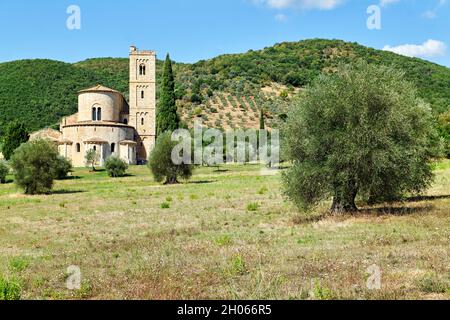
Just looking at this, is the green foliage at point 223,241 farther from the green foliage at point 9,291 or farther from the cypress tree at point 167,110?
the cypress tree at point 167,110

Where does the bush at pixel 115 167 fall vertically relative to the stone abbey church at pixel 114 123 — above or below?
below

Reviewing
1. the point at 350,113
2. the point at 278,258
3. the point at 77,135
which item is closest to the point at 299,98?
the point at 350,113

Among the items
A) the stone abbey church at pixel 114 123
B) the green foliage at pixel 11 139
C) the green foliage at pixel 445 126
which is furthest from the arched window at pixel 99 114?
the green foliage at pixel 445 126

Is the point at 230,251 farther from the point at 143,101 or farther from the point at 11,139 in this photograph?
the point at 143,101

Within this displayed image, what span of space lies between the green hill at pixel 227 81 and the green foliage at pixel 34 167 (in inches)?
2312

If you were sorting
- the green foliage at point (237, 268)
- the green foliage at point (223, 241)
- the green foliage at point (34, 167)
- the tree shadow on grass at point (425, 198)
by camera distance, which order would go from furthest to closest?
the green foliage at point (34, 167)
the tree shadow on grass at point (425, 198)
the green foliage at point (223, 241)
the green foliage at point (237, 268)

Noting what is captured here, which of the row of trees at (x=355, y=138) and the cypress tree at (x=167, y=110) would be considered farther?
the cypress tree at (x=167, y=110)

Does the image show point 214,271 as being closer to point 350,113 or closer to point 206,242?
point 206,242

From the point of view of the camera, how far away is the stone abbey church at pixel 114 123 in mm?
74375

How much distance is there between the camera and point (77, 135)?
2945 inches

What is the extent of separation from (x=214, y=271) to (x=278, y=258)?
1.98 meters

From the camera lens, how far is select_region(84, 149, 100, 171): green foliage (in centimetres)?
6681

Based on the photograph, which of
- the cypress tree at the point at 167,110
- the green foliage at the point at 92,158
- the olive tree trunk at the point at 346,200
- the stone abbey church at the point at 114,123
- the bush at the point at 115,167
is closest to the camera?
the olive tree trunk at the point at 346,200

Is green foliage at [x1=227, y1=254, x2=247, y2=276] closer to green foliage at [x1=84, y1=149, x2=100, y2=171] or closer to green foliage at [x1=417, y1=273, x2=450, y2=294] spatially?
green foliage at [x1=417, y1=273, x2=450, y2=294]
